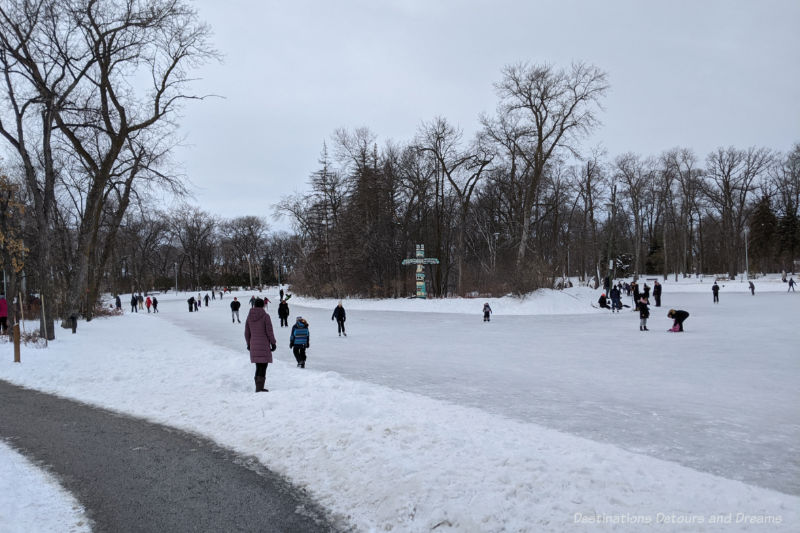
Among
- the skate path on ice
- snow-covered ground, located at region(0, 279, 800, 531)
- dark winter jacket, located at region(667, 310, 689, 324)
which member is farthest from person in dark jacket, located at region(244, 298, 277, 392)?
dark winter jacket, located at region(667, 310, 689, 324)

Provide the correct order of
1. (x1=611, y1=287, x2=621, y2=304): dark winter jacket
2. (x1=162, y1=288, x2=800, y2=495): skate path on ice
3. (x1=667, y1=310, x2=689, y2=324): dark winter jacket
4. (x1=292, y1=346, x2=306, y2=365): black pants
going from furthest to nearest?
(x1=611, y1=287, x2=621, y2=304): dark winter jacket → (x1=667, y1=310, x2=689, y2=324): dark winter jacket → (x1=292, y1=346, x2=306, y2=365): black pants → (x1=162, y1=288, x2=800, y2=495): skate path on ice

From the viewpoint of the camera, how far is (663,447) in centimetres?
581

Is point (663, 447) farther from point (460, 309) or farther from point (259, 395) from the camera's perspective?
point (460, 309)

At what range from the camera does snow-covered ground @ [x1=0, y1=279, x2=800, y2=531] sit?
4164 mm

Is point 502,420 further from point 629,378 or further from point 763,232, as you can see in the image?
point 763,232

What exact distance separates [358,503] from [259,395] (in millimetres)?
4274

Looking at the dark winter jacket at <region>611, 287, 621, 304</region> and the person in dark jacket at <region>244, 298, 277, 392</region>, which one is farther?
the dark winter jacket at <region>611, 287, 621, 304</region>

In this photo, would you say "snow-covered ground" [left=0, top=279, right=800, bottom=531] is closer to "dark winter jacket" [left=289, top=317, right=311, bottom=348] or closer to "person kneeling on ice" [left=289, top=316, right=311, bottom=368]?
"person kneeling on ice" [left=289, top=316, right=311, bottom=368]

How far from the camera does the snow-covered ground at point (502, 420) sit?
13.7 ft

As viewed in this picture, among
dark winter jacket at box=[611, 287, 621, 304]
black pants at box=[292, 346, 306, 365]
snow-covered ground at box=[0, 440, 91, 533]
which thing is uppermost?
dark winter jacket at box=[611, 287, 621, 304]

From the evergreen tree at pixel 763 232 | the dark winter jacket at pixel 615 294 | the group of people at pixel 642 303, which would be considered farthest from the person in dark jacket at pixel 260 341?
the evergreen tree at pixel 763 232

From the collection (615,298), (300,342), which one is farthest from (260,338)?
(615,298)

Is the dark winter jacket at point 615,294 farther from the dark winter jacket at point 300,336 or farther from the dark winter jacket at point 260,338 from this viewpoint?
the dark winter jacket at point 260,338

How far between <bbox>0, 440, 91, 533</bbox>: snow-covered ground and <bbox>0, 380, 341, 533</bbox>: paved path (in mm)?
111
